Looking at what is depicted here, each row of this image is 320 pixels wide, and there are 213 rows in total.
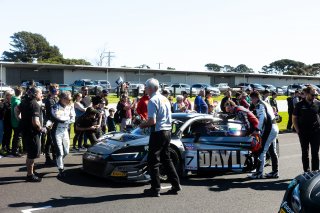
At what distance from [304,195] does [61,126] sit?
5095 mm

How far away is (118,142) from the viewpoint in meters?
7.40

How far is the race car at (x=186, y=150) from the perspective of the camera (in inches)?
275

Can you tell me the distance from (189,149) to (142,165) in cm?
106

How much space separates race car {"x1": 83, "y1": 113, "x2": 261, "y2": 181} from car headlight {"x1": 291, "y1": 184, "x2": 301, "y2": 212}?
3413mm

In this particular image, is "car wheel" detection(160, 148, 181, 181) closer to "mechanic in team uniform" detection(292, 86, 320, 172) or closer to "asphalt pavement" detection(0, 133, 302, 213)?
"asphalt pavement" detection(0, 133, 302, 213)

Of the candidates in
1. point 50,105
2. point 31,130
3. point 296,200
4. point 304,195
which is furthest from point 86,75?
point 304,195

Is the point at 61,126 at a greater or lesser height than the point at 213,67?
lesser

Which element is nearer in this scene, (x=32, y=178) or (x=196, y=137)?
(x=32, y=178)

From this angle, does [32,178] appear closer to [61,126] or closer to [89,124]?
[61,126]

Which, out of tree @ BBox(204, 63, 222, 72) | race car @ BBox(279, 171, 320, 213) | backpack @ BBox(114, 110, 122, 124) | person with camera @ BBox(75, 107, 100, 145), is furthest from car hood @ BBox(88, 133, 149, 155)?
tree @ BBox(204, 63, 222, 72)

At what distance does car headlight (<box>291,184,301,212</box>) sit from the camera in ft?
12.1

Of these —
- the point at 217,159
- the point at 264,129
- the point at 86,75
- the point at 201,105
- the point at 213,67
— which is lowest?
the point at 217,159

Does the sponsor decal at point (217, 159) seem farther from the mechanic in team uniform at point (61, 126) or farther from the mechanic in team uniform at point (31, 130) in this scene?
the mechanic in team uniform at point (31, 130)

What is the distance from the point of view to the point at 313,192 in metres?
3.73
